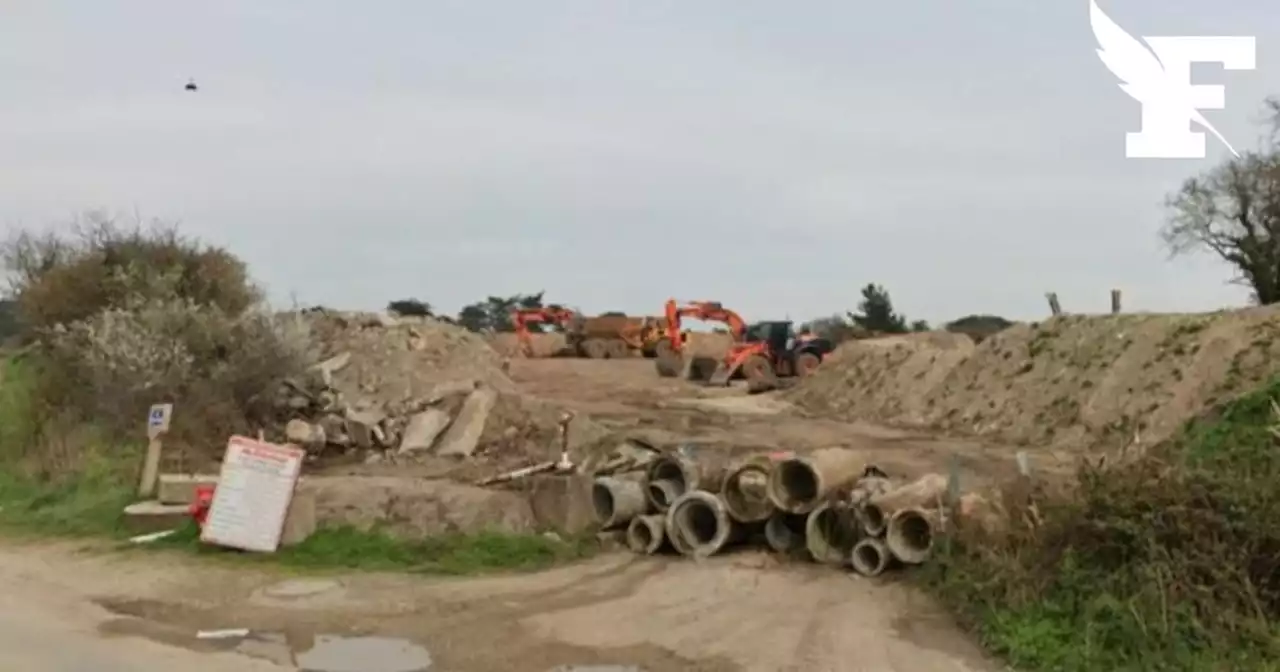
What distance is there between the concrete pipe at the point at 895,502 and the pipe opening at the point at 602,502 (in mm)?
2387

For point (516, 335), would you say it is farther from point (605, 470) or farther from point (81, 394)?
point (605, 470)

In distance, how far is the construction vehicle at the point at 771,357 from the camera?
100 feet

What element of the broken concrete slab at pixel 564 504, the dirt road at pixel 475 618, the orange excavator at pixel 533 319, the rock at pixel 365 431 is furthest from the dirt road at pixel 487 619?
the orange excavator at pixel 533 319

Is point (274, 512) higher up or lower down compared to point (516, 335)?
lower down

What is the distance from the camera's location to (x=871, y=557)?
33.4 ft

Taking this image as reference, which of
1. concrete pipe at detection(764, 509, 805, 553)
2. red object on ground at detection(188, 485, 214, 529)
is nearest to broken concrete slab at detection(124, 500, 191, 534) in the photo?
red object on ground at detection(188, 485, 214, 529)

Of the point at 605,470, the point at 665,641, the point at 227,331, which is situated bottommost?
the point at 665,641

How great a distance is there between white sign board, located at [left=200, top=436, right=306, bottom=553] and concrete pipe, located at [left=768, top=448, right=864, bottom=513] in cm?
421

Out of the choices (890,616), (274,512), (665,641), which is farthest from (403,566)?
(890,616)

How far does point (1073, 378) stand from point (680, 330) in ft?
56.8

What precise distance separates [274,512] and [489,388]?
21.7 feet

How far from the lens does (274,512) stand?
37.4 ft

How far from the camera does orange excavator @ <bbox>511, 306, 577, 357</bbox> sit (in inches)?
1614

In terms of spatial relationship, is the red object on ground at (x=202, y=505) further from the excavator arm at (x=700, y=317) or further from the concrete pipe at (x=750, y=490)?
the excavator arm at (x=700, y=317)
